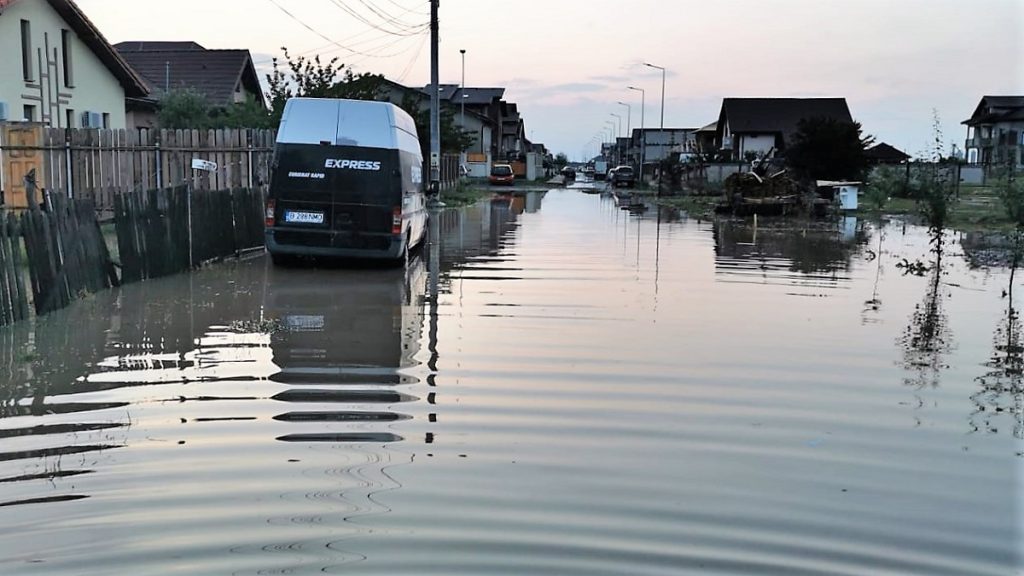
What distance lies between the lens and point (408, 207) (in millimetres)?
17281

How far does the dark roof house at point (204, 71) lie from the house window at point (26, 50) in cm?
1822

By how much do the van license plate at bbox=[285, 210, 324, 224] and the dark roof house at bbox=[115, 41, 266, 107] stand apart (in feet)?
113

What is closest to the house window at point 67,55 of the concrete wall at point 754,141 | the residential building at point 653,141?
the concrete wall at point 754,141

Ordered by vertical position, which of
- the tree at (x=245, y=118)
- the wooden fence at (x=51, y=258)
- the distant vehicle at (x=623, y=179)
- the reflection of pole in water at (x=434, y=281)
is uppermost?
the tree at (x=245, y=118)

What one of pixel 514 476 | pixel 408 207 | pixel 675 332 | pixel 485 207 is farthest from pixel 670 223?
pixel 514 476

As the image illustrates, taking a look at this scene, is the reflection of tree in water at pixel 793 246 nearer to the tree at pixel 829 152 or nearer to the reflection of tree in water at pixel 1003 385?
the reflection of tree in water at pixel 1003 385

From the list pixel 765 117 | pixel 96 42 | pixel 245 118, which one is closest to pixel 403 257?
pixel 245 118

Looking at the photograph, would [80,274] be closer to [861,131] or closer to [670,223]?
[670,223]

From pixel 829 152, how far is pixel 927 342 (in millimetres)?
38876

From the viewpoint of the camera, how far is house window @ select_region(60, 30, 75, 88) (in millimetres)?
32125

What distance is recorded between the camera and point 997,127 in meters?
90.9

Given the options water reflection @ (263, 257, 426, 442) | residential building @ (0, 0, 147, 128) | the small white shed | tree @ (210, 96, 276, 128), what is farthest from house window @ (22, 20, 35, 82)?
the small white shed

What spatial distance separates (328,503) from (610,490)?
5.37 ft

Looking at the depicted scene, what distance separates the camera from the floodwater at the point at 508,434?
5.09 metres
